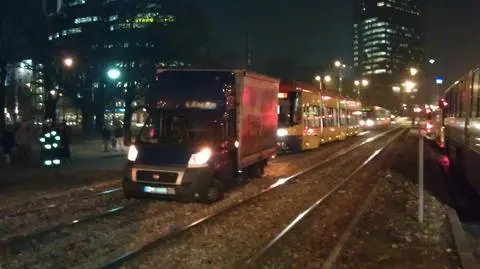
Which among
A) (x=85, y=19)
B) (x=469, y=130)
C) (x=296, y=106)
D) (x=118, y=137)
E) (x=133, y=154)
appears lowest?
(x=118, y=137)

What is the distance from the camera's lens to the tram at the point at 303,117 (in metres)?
28.9

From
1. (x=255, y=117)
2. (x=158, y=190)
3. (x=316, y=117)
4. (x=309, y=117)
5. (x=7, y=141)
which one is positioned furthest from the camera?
(x=316, y=117)

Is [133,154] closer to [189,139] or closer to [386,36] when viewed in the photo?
[189,139]

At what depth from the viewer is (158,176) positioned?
1300 cm

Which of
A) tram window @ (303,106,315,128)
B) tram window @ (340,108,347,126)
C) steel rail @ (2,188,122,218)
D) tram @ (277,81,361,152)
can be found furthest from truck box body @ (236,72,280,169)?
tram window @ (340,108,347,126)

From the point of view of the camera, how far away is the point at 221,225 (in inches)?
436

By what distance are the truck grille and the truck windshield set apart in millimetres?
935

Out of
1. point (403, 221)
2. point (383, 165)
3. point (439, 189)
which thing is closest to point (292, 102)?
point (383, 165)

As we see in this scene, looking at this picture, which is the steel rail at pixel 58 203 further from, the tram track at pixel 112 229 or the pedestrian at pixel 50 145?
the pedestrian at pixel 50 145

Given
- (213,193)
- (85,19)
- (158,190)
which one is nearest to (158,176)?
(158,190)

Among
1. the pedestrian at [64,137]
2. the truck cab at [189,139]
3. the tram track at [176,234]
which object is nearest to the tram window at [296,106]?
the pedestrian at [64,137]

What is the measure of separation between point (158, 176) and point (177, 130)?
1.42m

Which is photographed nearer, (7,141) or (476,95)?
(476,95)

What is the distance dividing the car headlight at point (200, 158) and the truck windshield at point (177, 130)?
41cm
